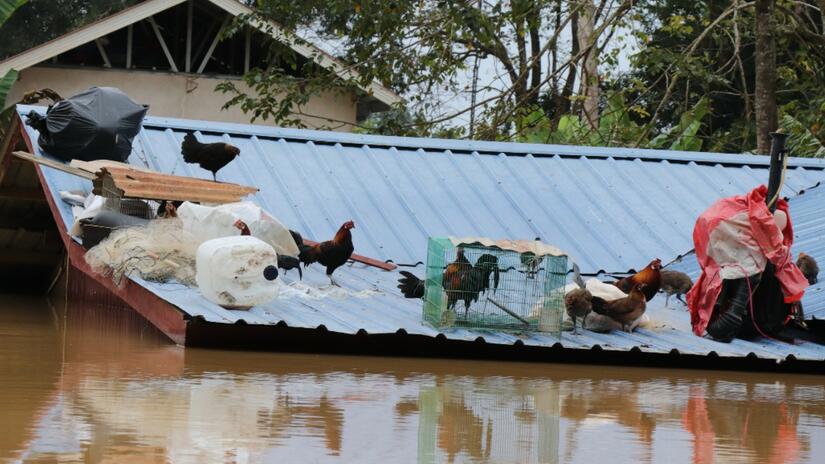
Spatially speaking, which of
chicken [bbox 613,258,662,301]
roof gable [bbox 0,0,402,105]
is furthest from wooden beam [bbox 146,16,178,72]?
chicken [bbox 613,258,662,301]

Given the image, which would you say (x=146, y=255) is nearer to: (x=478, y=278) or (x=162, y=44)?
(x=478, y=278)

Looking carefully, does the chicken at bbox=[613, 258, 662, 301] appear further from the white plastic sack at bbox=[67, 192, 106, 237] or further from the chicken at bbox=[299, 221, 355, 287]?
the white plastic sack at bbox=[67, 192, 106, 237]

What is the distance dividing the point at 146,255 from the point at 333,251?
63.2 inches

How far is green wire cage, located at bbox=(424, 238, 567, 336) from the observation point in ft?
32.3

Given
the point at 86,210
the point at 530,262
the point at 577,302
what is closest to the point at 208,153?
the point at 86,210

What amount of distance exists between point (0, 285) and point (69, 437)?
36.6 feet

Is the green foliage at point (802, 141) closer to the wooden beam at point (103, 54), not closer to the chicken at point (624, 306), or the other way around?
the chicken at point (624, 306)

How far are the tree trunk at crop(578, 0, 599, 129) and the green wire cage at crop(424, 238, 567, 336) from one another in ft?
30.9

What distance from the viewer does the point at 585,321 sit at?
34.4 ft

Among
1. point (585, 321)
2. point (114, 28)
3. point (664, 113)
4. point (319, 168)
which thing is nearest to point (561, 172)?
point (319, 168)

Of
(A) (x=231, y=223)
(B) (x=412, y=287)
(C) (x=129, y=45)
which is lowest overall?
(B) (x=412, y=287)

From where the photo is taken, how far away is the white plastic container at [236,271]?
9.48 m

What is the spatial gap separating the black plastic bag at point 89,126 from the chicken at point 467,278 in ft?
14.9

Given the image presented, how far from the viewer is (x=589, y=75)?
19.6m
